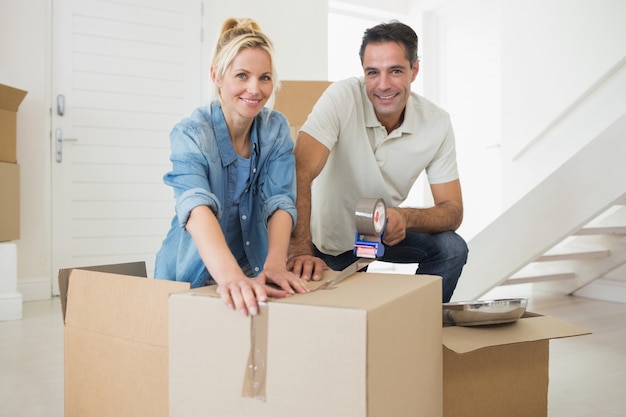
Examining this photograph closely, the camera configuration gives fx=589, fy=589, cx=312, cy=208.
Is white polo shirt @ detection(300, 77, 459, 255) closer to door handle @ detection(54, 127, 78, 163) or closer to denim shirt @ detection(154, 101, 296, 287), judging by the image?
denim shirt @ detection(154, 101, 296, 287)

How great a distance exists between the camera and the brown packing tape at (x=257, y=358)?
2.81ft

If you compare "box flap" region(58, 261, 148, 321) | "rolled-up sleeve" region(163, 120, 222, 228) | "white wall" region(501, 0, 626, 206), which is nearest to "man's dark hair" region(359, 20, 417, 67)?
"rolled-up sleeve" region(163, 120, 222, 228)

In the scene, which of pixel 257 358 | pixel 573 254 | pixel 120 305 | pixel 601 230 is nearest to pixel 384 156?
pixel 120 305

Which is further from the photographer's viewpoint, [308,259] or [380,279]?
[308,259]

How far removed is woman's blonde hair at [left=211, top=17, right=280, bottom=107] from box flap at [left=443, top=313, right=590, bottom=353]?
29.4 inches

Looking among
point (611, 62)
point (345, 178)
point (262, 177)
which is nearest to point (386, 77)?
point (345, 178)

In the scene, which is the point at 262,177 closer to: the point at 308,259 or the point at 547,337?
the point at 308,259

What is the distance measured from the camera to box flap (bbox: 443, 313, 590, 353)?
112 centimetres

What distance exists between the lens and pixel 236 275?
1.02 meters

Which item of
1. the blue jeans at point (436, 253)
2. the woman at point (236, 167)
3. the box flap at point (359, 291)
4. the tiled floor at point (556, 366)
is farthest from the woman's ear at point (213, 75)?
the tiled floor at point (556, 366)

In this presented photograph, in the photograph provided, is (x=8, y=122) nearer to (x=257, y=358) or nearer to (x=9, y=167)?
(x=9, y=167)

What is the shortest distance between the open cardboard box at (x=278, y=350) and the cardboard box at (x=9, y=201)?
1.92 m

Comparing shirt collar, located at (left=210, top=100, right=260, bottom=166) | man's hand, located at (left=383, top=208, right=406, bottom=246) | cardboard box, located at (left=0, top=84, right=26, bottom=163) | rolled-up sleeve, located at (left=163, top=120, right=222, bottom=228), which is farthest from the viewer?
cardboard box, located at (left=0, top=84, right=26, bottom=163)

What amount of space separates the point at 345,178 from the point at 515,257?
2.96 feet
